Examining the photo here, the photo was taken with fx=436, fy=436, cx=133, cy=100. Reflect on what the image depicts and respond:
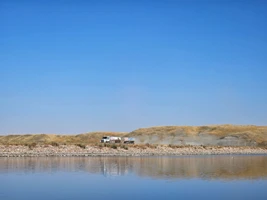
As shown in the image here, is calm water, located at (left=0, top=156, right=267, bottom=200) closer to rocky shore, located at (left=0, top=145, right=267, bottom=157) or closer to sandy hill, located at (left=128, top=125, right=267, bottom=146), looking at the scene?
rocky shore, located at (left=0, top=145, right=267, bottom=157)

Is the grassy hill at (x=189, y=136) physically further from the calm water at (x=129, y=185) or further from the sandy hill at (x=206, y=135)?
the calm water at (x=129, y=185)

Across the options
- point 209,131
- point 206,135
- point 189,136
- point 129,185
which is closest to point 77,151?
point 129,185

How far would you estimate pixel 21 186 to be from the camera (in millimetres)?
23297

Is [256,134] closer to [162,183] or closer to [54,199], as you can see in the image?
[162,183]

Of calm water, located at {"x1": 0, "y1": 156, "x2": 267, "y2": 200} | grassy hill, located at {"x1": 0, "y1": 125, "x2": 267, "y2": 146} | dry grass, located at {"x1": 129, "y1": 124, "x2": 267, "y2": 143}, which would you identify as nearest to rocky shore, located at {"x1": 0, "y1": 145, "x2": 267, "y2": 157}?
calm water, located at {"x1": 0, "y1": 156, "x2": 267, "y2": 200}

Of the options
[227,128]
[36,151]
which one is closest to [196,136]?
[227,128]

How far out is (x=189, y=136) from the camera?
12256cm

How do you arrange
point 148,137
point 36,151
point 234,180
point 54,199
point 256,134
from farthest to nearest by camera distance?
point 148,137
point 256,134
point 36,151
point 234,180
point 54,199

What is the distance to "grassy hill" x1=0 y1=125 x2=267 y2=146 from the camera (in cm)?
10625

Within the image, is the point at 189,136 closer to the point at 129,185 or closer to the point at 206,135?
the point at 206,135

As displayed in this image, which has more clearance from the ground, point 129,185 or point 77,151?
point 77,151

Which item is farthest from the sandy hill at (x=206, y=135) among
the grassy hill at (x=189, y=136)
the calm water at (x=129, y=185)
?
the calm water at (x=129, y=185)

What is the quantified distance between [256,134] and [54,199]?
104 meters

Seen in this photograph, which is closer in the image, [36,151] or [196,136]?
[36,151]
